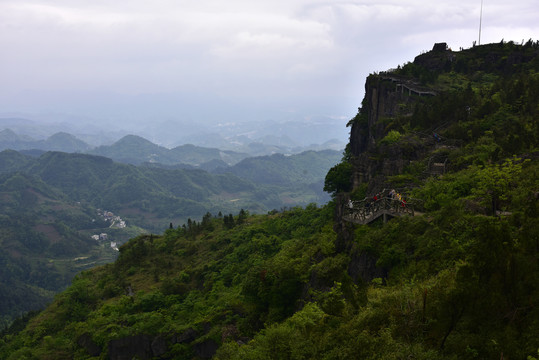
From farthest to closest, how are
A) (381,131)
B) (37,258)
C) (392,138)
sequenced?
(37,258), (381,131), (392,138)

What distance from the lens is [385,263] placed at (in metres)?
18.9

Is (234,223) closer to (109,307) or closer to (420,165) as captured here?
(109,307)

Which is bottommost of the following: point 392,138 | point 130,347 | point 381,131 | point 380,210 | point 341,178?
point 130,347

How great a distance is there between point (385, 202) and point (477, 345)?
12.5 meters

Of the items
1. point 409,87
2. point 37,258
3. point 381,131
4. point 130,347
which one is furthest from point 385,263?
point 37,258

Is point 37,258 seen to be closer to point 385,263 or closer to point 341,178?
point 341,178

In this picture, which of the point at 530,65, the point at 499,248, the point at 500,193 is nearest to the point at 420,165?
the point at 500,193

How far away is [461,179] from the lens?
23812 millimetres

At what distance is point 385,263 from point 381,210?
4969 millimetres

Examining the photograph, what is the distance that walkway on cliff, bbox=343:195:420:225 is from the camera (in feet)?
74.4

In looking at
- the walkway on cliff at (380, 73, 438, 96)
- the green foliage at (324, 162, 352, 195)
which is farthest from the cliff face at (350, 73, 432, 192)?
the green foliage at (324, 162, 352, 195)

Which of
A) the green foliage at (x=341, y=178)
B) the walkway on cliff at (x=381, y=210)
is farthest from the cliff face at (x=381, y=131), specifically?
the walkway on cliff at (x=381, y=210)

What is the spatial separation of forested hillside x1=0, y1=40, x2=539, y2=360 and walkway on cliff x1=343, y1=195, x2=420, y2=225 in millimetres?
133

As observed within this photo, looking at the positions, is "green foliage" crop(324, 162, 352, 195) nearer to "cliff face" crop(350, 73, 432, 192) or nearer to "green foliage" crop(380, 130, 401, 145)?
"cliff face" crop(350, 73, 432, 192)
